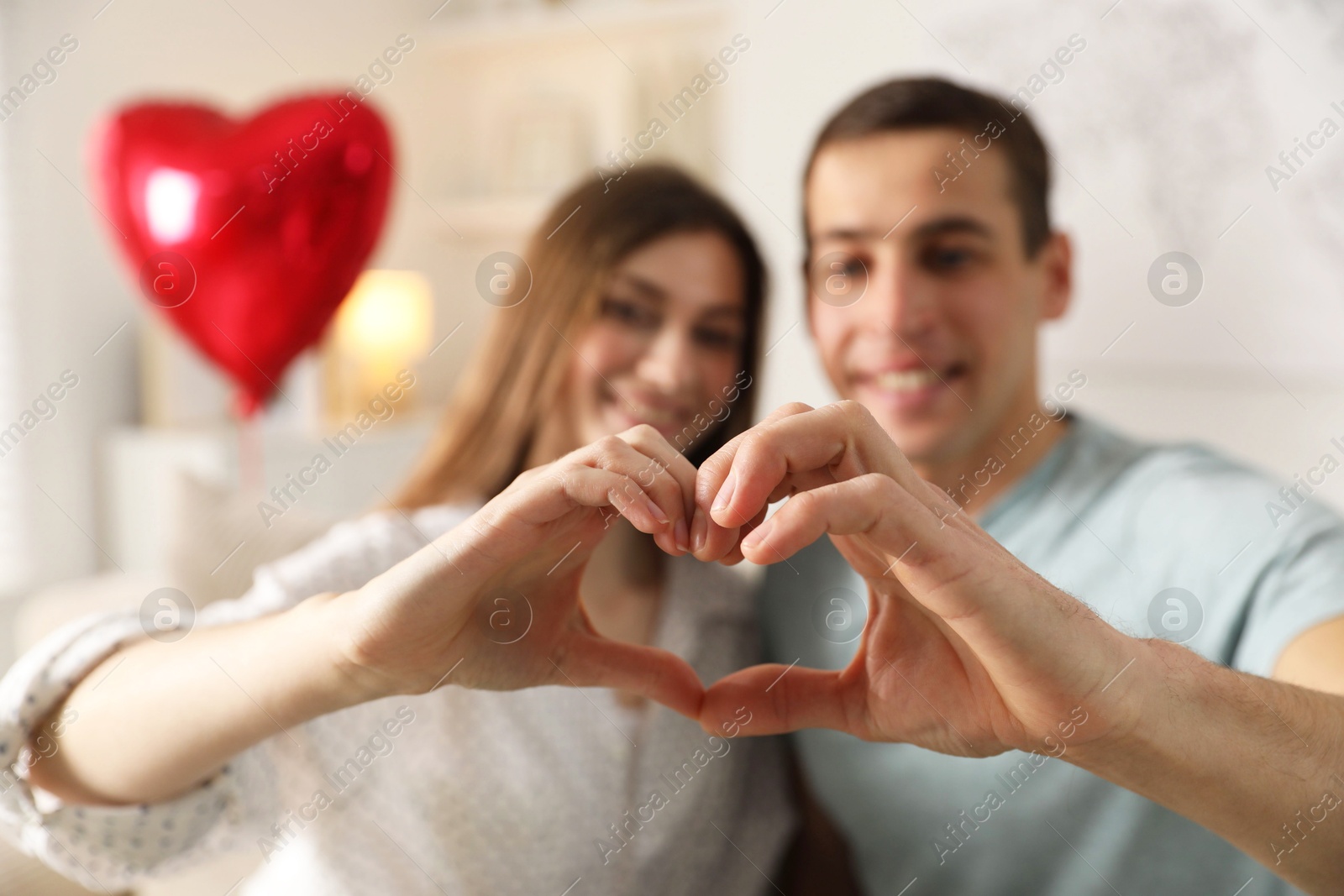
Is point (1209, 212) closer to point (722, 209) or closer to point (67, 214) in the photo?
point (722, 209)

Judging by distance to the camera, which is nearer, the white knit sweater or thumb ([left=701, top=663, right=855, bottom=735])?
thumb ([left=701, top=663, right=855, bottom=735])

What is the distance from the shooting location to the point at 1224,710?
0.49 meters

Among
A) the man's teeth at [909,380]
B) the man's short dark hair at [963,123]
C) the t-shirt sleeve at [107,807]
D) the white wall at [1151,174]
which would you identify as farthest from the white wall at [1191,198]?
the t-shirt sleeve at [107,807]

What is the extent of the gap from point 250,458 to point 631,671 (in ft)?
5.92

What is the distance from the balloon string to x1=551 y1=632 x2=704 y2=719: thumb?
173cm

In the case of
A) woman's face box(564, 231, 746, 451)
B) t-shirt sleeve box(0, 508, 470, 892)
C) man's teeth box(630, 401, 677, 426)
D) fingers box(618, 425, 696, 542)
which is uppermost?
woman's face box(564, 231, 746, 451)

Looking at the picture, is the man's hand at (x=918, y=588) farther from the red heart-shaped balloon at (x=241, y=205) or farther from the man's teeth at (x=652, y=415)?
the red heart-shaped balloon at (x=241, y=205)

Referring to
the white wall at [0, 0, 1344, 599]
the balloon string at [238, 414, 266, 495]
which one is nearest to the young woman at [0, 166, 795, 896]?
the white wall at [0, 0, 1344, 599]

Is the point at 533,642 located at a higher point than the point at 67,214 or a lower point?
lower

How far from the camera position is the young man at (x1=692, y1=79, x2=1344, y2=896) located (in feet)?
1.47

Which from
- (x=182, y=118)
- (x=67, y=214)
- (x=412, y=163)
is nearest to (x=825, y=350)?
(x=182, y=118)

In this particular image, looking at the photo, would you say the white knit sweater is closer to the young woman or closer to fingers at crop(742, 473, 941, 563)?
the young woman

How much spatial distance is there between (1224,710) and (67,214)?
2.33 m

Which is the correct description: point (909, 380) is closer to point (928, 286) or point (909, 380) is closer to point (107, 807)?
point (928, 286)
